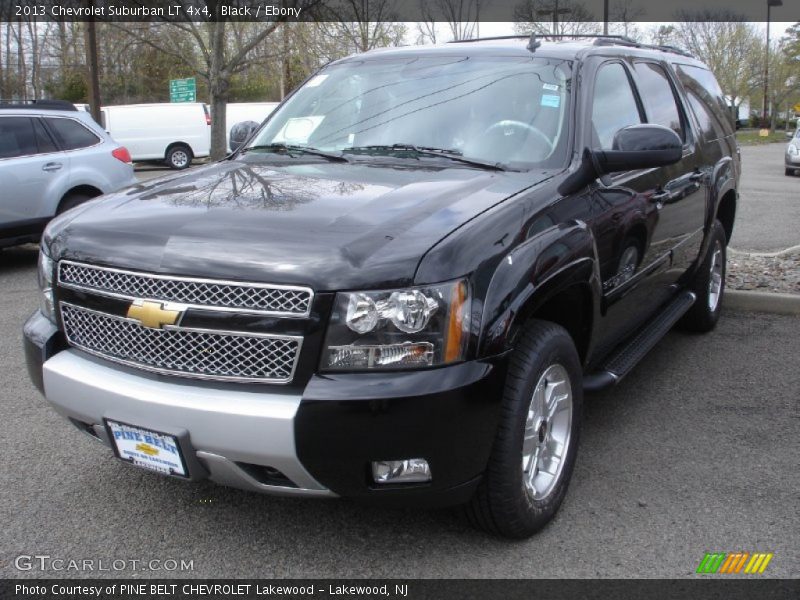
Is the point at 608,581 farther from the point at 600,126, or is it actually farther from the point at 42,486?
the point at 42,486

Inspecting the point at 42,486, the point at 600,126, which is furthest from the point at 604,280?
the point at 42,486

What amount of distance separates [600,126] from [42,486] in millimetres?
2996

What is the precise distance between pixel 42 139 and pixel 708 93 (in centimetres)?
669

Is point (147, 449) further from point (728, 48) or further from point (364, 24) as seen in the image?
point (728, 48)

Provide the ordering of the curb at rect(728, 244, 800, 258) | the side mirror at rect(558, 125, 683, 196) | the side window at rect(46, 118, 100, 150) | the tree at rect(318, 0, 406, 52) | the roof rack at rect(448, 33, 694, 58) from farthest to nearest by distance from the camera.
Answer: the tree at rect(318, 0, 406, 52), the side window at rect(46, 118, 100, 150), the curb at rect(728, 244, 800, 258), the roof rack at rect(448, 33, 694, 58), the side mirror at rect(558, 125, 683, 196)

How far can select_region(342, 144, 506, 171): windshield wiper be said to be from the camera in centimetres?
357

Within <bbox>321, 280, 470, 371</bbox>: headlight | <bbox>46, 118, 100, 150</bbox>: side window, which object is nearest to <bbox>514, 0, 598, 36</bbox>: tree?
<bbox>46, 118, 100, 150</bbox>: side window

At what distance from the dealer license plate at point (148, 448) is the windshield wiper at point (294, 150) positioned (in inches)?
63.0

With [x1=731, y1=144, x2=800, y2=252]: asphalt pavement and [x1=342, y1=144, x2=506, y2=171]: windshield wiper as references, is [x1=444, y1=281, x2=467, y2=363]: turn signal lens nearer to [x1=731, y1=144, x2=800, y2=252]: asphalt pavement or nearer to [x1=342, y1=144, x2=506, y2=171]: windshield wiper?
[x1=342, y1=144, x2=506, y2=171]: windshield wiper

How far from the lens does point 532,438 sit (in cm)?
311

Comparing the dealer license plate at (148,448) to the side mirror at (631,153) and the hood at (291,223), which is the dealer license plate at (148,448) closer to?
the hood at (291,223)

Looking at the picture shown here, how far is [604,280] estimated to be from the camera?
11.7ft

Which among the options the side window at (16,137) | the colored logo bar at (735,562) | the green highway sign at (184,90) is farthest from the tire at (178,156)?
the colored logo bar at (735,562)

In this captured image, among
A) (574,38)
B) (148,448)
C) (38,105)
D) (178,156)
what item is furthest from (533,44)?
(178,156)
